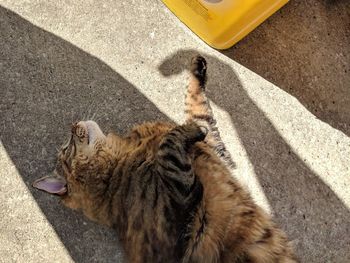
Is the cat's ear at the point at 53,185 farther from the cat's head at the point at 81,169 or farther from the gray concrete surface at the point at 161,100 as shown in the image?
the gray concrete surface at the point at 161,100

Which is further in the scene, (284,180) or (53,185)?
(284,180)

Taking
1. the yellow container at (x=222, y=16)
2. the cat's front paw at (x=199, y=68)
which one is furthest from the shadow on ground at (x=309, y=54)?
the cat's front paw at (x=199, y=68)

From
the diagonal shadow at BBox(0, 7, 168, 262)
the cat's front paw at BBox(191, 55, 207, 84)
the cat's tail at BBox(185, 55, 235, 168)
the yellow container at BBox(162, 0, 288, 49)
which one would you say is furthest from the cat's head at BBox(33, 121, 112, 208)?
the yellow container at BBox(162, 0, 288, 49)

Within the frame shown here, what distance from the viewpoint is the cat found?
92.1 inches

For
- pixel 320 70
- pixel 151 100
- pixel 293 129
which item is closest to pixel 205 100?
pixel 151 100

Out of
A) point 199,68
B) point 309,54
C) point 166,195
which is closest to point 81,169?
point 166,195

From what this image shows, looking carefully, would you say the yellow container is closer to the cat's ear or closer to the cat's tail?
the cat's tail

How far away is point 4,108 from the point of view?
3.01 metres

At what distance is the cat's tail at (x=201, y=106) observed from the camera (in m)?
2.80

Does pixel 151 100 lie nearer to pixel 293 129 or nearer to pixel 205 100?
pixel 205 100

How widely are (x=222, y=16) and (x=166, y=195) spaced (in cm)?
109

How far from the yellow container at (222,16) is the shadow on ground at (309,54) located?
0.16 metres

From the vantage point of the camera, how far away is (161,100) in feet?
10.0

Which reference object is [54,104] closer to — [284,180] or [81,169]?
[81,169]
